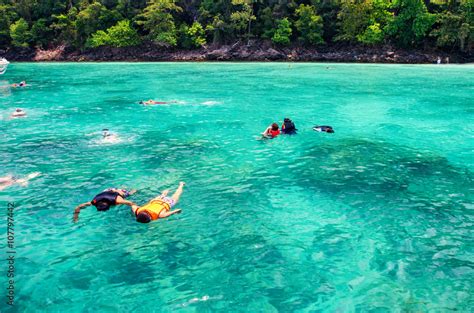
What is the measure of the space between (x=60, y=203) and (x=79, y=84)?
39918 millimetres

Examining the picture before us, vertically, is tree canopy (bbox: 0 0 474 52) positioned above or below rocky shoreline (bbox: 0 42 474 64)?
above

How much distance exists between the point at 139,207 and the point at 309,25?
76.5 metres

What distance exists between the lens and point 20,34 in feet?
307

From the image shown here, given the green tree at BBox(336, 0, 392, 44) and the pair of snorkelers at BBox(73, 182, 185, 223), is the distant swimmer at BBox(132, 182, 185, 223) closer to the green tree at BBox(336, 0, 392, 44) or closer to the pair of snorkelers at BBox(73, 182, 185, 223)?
the pair of snorkelers at BBox(73, 182, 185, 223)

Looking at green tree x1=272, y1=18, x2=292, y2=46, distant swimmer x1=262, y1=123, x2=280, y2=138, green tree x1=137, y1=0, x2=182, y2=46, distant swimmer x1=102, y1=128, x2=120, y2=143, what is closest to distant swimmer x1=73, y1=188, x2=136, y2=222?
distant swimmer x1=102, y1=128, x2=120, y2=143

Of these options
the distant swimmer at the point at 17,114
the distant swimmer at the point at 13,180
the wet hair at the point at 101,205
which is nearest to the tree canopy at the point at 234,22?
the distant swimmer at the point at 17,114

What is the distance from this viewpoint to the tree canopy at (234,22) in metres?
72.8

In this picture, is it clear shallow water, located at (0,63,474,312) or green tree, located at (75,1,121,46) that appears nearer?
clear shallow water, located at (0,63,474,312)

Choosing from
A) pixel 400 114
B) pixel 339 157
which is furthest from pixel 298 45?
pixel 339 157

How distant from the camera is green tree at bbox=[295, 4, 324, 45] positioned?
262 ft

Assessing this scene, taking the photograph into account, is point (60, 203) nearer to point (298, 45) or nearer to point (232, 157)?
point (232, 157)

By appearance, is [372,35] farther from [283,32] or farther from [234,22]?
[234,22]

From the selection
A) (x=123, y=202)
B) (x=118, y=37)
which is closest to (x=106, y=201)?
(x=123, y=202)

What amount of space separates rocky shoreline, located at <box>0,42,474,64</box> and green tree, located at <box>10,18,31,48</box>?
2608 millimetres
